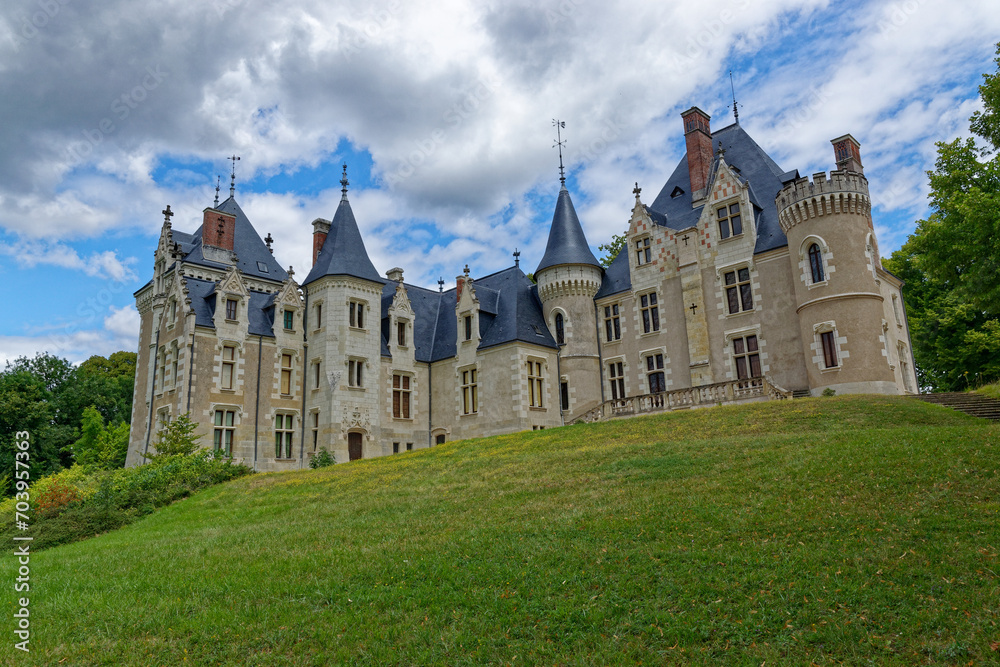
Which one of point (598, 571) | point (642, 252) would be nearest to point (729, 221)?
point (642, 252)

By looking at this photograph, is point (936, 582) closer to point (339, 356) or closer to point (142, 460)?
point (339, 356)

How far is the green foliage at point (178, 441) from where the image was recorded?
28062mm

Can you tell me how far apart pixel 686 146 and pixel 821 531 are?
27672mm

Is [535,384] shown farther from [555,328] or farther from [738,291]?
[738,291]

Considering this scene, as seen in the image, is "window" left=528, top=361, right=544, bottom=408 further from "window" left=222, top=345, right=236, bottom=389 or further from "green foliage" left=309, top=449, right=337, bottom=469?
"window" left=222, top=345, right=236, bottom=389

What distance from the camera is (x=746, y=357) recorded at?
97.0 feet

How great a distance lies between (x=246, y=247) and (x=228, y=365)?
1228 cm

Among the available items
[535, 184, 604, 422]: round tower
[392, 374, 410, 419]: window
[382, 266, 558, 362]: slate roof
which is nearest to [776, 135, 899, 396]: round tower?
[535, 184, 604, 422]: round tower

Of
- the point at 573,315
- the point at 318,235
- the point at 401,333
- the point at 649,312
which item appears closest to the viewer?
the point at 649,312

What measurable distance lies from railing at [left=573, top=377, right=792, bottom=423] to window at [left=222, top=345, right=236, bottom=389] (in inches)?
683

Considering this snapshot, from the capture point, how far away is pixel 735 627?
7785mm

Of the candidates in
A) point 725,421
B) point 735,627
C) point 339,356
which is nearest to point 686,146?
point 725,421

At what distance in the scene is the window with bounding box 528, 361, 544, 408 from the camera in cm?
3294

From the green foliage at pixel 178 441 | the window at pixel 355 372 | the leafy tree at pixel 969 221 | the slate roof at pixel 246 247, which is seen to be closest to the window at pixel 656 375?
the leafy tree at pixel 969 221
